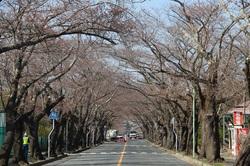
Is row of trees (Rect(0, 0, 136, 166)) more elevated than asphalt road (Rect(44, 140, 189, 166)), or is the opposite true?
row of trees (Rect(0, 0, 136, 166))

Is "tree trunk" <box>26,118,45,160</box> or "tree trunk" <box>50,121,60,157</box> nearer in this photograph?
"tree trunk" <box>26,118,45,160</box>

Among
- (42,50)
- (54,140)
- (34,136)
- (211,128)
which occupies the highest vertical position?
(42,50)

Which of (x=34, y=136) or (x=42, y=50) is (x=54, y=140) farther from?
(x=42, y=50)

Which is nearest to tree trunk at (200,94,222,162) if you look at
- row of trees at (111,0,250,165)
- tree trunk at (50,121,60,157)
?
row of trees at (111,0,250,165)

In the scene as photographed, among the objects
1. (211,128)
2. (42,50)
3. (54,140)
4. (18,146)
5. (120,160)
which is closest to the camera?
(42,50)

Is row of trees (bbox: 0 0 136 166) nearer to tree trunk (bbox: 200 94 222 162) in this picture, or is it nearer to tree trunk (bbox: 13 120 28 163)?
tree trunk (bbox: 13 120 28 163)

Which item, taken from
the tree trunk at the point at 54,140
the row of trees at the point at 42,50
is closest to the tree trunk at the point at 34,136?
the row of trees at the point at 42,50

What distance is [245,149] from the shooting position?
1898cm

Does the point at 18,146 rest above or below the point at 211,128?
below

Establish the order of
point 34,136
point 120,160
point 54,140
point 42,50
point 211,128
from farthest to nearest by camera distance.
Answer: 1. point 54,140
2. point 120,160
3. point 34,136
4. point 211,128
5. point 42,50

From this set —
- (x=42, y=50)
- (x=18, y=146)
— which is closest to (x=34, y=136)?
(x=18, y=146)

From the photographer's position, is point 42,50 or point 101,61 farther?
point 101,61

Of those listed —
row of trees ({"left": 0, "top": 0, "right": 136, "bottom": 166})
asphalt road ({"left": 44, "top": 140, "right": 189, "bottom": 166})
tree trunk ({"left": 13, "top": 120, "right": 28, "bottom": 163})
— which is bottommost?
asphalt road ({"left": 44, "top": 140, "right": 189, "bottom": 166})

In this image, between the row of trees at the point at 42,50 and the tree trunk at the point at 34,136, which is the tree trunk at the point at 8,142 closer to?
the row of trees at the point at 42,50
